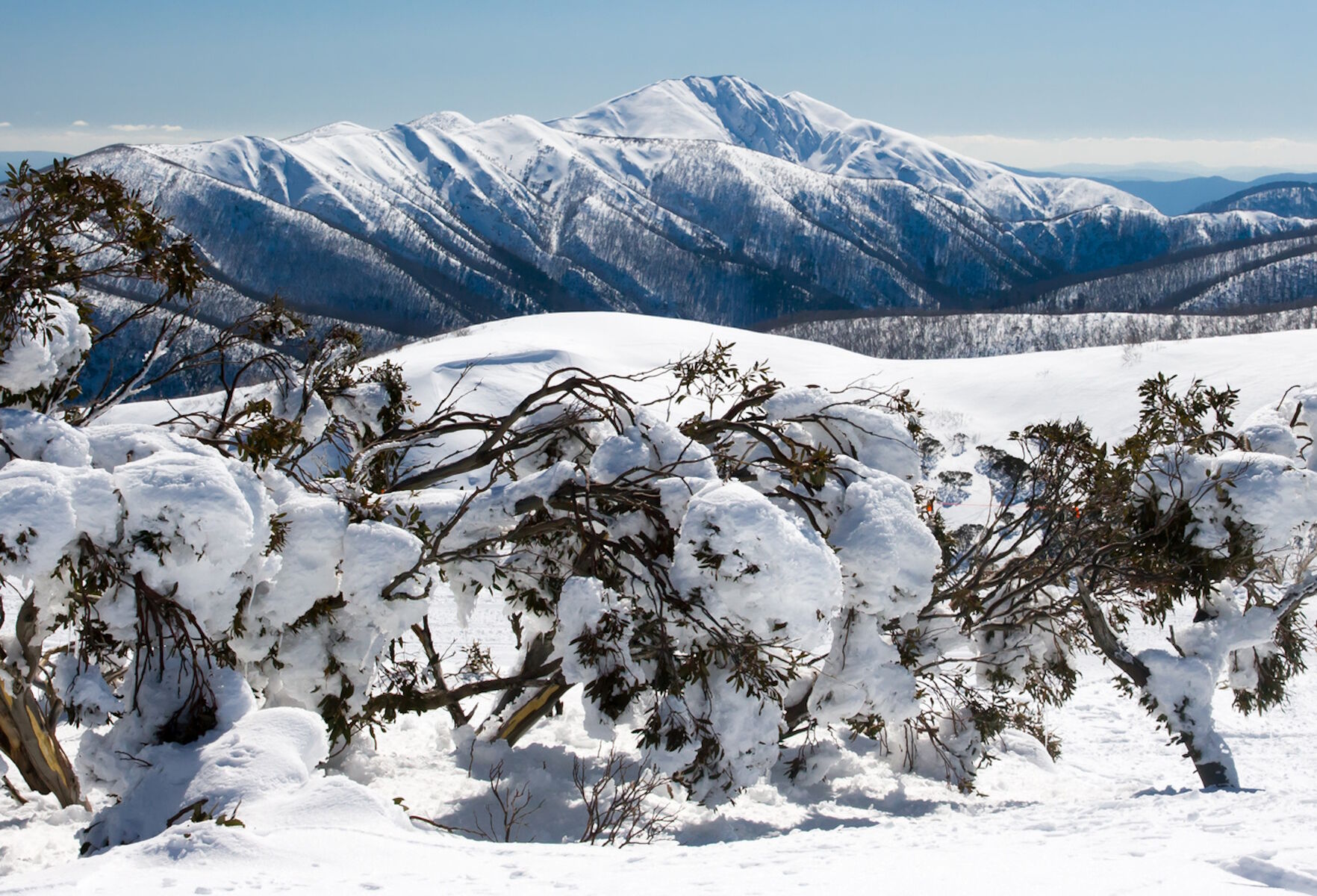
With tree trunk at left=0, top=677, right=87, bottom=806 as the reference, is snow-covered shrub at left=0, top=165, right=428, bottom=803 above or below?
above

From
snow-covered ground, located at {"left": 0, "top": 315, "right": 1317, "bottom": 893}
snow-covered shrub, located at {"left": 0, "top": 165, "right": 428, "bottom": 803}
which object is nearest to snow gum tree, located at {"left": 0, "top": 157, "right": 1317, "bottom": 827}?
snow-covered shrub, located at {"left": 0, "top": 165, "right": 428, "bottom": 803}

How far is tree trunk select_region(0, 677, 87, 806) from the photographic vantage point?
6.30 meters

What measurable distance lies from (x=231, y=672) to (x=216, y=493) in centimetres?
135

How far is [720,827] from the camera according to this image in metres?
7.68

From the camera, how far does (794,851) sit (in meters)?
5.37

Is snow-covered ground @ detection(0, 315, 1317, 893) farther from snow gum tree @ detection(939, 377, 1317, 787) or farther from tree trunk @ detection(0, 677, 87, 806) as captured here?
snow gum tree @ detection(939, 377, 1317, 787)

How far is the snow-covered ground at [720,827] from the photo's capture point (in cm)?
419

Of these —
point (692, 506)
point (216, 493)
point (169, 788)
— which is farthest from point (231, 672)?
point (692, 506)

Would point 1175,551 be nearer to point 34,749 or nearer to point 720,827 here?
point 720,827

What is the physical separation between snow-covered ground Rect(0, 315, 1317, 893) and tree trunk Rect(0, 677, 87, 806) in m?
0.21

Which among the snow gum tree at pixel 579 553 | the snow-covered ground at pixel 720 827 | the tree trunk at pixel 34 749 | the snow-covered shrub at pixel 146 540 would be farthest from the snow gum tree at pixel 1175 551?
the tree trunk at pixel 34 749

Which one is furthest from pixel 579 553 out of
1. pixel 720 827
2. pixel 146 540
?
pixel 146 540

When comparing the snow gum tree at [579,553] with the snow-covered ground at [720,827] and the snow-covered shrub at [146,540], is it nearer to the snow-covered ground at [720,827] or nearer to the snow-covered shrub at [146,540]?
the snow-covered shrub at [146,540]

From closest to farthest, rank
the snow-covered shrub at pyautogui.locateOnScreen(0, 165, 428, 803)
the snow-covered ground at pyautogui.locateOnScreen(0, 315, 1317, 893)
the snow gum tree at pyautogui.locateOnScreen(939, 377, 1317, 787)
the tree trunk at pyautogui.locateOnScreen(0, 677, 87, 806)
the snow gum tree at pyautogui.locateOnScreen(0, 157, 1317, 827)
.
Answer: the snow-covered ground at pyautogui.locateOnScreen(0, 315, 1317, 893) < the snow-covered shrub at pyautogui.locateOnScreen(0, 165, 428, 803) < the snow gum tree at pyautogui.locateOnScreen(0, 157, 1317, 827) < the tree trunk at pyautogui.locateOnScreen(0, 677, 87, 806) < the snow gum tree at pyautogui.locateOnScreen(939, 377, 1317, 787)
